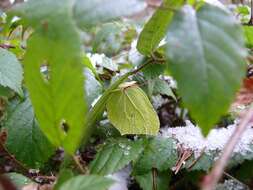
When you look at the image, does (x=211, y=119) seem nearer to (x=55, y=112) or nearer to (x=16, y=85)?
(x=55, y=112)

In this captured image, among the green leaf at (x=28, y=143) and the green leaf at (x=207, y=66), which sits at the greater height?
the green leaf at (x=207, y=66)

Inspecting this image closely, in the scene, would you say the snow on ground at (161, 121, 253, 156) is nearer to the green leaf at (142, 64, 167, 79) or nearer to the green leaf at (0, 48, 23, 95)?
the green leaf at (142, 64, 167, 79)

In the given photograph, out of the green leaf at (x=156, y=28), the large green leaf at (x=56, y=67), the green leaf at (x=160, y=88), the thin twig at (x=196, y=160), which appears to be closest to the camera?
the large green leaf at (x=56, y=67)

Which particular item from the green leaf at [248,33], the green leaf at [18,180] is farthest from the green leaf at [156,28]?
the green leaf at [18,180]

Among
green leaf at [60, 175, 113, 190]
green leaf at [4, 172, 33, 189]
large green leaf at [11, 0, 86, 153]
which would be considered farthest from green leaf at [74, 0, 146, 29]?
Result: green leaf at [4, 172, 33, 189]

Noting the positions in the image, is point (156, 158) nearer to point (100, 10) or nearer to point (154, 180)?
point (154, 180)

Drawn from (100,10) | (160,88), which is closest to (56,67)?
(100,10)

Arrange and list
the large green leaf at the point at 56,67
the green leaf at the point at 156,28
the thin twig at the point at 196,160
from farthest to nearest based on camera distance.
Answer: the thin twig at the point at 196,160 < the green leaf at the point at 156,28 < the large green leaf at the point at 56,67

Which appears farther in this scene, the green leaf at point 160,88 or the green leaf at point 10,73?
the green leaf at point 160,88

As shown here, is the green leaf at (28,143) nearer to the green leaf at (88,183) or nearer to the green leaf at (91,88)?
the green leaf at (91,88)
